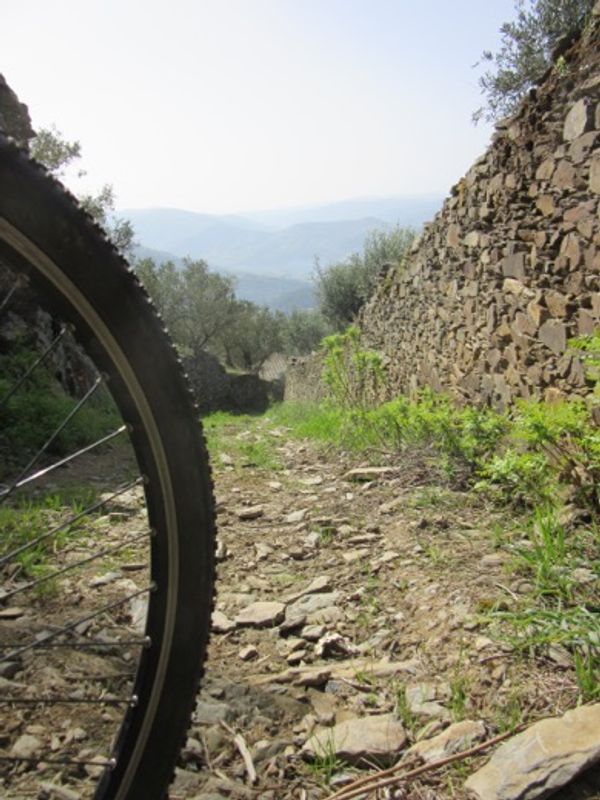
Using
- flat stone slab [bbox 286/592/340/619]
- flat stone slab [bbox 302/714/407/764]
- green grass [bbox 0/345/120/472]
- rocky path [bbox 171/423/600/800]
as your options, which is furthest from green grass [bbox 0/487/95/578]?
flat stone slab [bbox 302/714/407/764]

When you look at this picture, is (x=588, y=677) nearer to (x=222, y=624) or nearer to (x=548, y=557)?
(x=548, y=557)

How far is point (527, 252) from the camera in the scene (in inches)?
176

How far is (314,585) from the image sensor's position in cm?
304

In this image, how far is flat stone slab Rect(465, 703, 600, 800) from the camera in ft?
4.99

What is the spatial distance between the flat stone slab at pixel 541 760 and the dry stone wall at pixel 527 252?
238 centimetres

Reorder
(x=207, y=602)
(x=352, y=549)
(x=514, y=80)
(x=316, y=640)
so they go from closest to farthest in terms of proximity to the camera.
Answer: (x=207, y=602), (x=316, y=640), (x=352, y=549), (x=514, y=80)

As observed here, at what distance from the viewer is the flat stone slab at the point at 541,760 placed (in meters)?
1.52

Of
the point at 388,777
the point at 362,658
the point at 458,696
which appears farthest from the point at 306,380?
the point at 388,777

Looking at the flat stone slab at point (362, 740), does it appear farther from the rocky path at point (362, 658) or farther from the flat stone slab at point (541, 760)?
the flat stone slab at point (541, 760)

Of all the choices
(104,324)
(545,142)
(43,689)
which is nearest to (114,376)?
(104,324)

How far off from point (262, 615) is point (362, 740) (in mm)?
989

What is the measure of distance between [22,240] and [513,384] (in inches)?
162

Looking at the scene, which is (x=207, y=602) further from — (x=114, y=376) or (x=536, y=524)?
(x=536, y=524)

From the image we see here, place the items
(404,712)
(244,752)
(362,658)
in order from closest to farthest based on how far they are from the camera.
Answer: (244,752) < (404,712) < (362,658)
